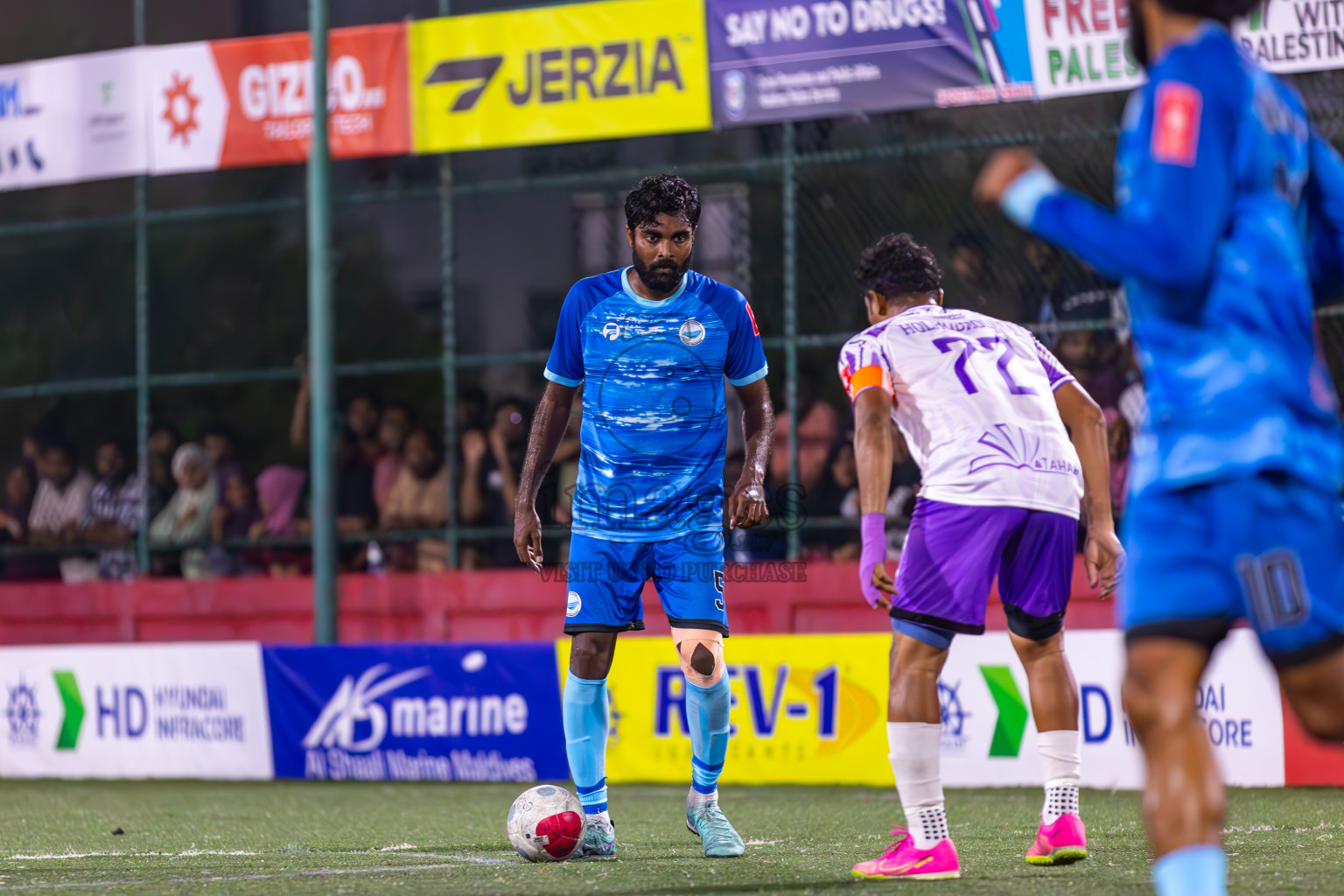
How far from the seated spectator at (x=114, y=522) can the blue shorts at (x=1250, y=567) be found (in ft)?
44.5

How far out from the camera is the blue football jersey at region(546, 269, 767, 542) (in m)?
6.21

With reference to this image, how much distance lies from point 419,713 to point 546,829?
568 centimetres

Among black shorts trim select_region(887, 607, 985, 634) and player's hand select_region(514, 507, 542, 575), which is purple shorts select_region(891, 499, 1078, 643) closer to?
black shorts trim select_region(887, 607, 985, 634)

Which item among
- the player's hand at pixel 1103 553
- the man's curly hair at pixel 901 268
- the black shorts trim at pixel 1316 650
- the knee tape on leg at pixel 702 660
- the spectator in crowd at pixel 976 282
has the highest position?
the spectator in crowd at pixel 976 282

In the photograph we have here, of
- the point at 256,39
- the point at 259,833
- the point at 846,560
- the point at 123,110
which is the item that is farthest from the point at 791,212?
the point at 259,833

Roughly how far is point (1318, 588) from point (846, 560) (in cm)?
987

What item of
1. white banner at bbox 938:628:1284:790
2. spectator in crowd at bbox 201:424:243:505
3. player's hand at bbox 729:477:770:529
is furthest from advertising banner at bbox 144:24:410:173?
player's hand at bbox 729:477:770:529

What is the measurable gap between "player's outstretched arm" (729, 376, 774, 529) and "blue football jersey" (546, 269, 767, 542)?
0.40ft

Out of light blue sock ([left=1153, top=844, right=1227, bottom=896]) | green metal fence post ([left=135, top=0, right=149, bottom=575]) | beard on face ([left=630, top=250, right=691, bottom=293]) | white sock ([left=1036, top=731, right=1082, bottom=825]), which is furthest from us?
green metal fence post ([left=135, top=0, right=149, bottom=575])

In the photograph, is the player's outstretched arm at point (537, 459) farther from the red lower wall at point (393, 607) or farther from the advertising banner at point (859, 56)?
the advertising banner at point (859, 56)

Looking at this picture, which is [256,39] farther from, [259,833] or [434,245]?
[259,833]

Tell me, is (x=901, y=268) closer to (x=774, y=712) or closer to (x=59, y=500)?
(x=774, y=712)

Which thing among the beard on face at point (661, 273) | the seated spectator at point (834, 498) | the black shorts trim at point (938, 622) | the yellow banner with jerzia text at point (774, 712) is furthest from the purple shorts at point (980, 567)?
the seated spectator at point (834, 498)

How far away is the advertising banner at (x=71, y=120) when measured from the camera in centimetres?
1553
